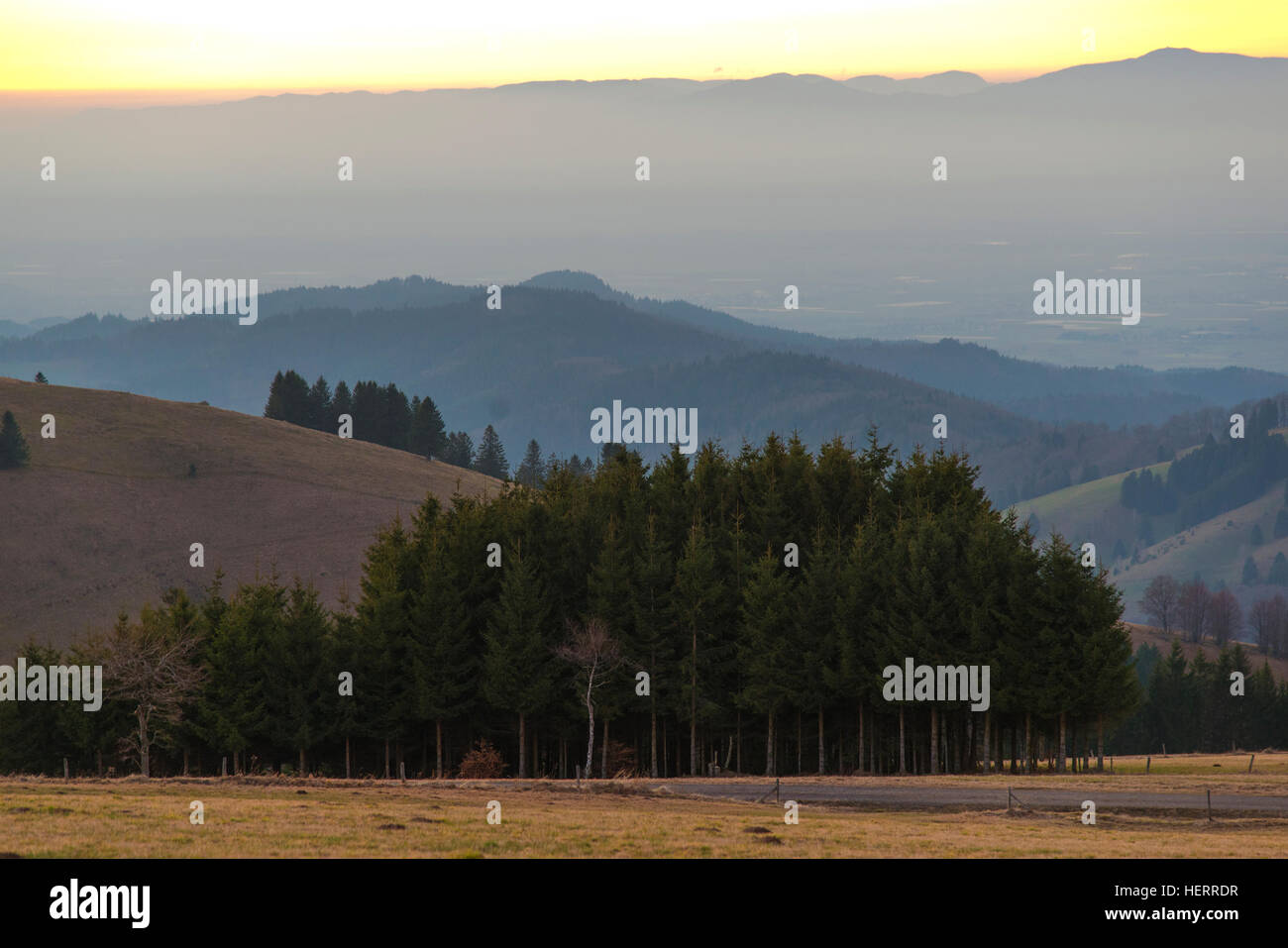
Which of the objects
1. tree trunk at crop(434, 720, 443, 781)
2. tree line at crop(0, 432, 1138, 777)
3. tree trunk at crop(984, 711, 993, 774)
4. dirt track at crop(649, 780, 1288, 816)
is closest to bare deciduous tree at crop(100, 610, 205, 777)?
tree line at crop(0, 432, 1138, 777)

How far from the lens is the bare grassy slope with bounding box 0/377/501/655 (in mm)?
142000

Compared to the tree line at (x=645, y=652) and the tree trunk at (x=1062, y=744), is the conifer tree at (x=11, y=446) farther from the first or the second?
the tree trunk at (x=1062, y=744)

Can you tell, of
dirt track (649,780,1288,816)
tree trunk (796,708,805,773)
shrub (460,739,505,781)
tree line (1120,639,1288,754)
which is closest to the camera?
dirt track (649,780,1288,816)

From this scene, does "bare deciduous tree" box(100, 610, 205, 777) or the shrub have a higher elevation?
"bare deciduous tree" box(100, 610, 205, 777)

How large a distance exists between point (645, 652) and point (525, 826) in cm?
4173

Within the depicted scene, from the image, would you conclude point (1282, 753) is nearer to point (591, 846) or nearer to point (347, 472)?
point (591, 846)

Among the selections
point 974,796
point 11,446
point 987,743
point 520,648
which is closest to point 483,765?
point 520,648

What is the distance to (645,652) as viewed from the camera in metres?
77.8

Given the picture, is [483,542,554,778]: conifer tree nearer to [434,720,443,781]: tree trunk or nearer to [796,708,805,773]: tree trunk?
[434,720,443,781]: tree trunk

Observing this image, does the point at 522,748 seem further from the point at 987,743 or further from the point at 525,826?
the point at 525,826

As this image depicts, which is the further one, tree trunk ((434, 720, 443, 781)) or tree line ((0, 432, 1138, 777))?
tree trunk ((434, 720, 443, 781))

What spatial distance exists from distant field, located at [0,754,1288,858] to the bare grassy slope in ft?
274

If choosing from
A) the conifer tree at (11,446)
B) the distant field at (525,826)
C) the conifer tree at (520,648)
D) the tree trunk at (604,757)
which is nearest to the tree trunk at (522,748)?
the conifer tree at (520,648)
